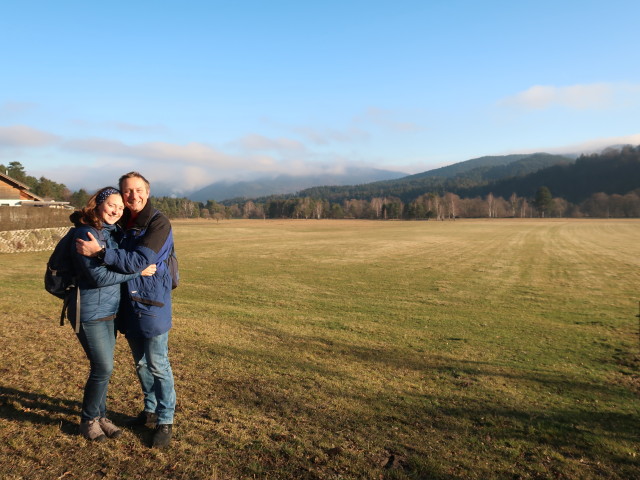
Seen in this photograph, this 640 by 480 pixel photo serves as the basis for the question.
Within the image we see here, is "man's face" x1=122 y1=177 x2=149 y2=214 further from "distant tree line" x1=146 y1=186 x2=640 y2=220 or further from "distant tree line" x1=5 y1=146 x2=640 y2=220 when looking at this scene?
"distant tree line" x1=146 y1=186 x2=640 y2=220

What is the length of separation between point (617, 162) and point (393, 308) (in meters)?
221

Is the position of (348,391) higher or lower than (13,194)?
lower

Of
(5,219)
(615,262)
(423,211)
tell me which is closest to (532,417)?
(615,262)

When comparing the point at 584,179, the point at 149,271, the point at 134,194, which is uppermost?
the point at 584,179

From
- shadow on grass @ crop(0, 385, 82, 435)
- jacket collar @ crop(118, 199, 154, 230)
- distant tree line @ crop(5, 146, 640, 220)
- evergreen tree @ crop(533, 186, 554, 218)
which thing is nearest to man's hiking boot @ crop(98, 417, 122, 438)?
shadow on grass @ crop(0, 385, 82, 435)

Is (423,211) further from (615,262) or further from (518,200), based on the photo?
(615,262)

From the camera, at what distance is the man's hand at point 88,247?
3217mm

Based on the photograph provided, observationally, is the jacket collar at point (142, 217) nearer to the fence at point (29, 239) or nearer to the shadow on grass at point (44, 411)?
the shadow on grass at point (44, 411)

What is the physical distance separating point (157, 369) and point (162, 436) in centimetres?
69

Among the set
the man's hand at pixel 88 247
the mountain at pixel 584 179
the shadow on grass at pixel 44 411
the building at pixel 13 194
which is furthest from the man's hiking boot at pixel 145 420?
the mountain at pixel 584 179

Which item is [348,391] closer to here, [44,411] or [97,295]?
[97,295]

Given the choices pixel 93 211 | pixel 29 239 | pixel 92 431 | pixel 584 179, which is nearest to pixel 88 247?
pixel 93 211

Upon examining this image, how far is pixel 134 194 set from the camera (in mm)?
3689

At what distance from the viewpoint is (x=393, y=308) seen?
40.0 feet
